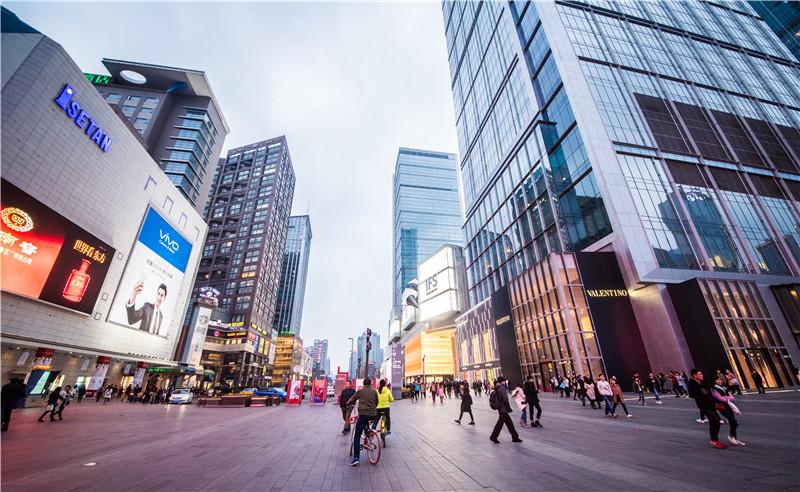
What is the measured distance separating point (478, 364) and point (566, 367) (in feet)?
70.7

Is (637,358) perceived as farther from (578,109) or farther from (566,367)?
(578,109)

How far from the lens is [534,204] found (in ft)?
137

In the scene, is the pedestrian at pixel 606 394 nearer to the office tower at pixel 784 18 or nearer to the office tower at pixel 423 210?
the office tower at pixel 423 210

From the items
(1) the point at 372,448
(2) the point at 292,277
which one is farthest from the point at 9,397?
(2) the point at 292,277

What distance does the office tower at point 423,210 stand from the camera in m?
109

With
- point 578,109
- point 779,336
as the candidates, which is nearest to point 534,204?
point 578,109

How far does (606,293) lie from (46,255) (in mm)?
45269

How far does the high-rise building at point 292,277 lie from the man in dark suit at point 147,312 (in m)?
95.5

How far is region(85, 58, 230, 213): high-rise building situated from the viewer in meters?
57.3

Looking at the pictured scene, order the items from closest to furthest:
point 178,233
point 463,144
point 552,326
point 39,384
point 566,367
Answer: point 39,384, point 566,367, point 552,326, point 178,233, point 463,144

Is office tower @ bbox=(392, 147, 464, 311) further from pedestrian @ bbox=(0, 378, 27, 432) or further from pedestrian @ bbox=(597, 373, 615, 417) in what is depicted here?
pedestrian @ bbox=(0, 378, 27, 432)

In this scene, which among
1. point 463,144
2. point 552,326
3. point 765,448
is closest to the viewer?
point 765,448

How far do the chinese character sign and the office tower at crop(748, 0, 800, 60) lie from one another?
114061 mm

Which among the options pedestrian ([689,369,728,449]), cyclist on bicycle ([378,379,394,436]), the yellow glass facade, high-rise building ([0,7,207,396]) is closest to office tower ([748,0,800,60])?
the yellow glass facade
